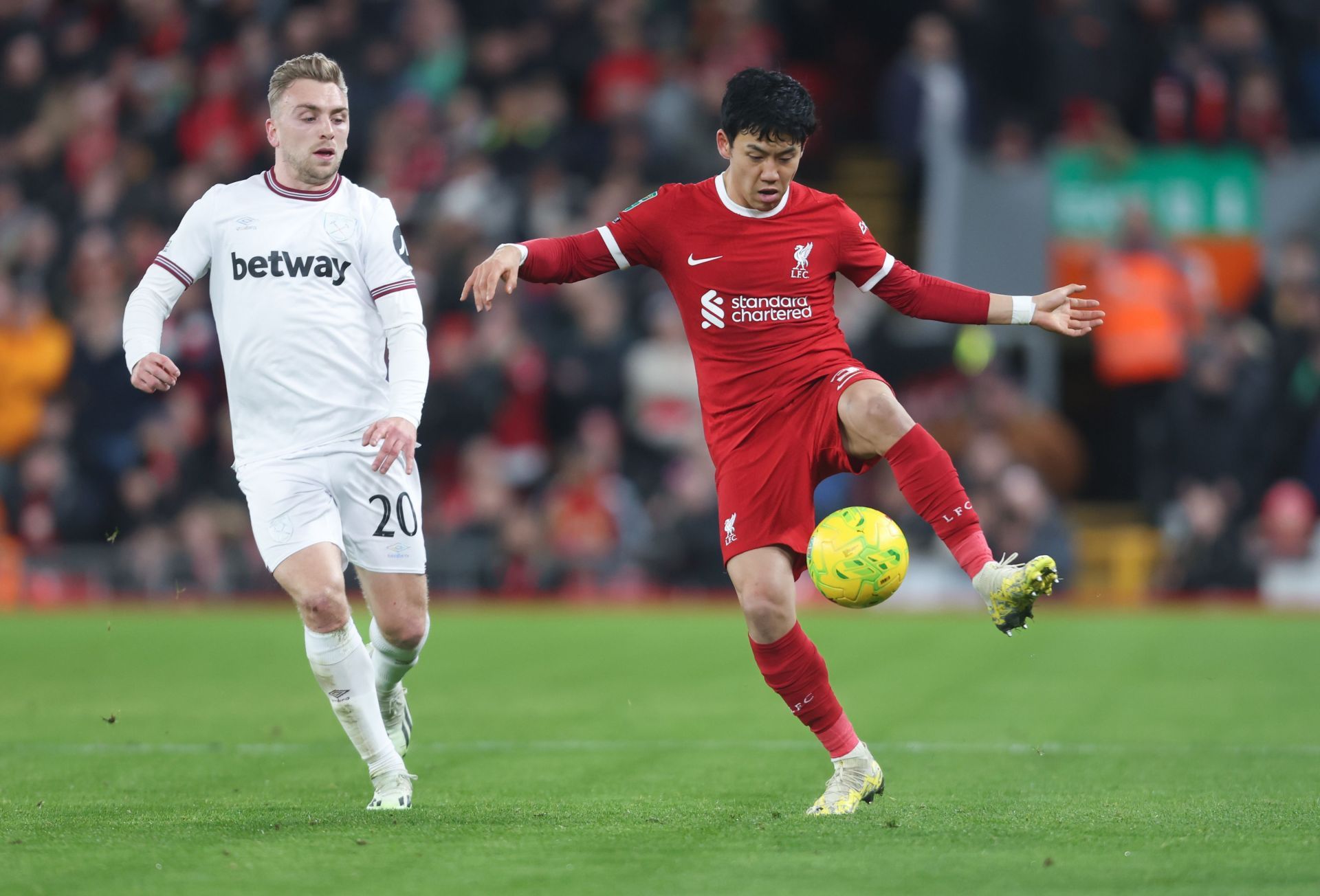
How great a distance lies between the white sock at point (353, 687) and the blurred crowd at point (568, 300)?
1025 cm

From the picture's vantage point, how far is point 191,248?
707cm

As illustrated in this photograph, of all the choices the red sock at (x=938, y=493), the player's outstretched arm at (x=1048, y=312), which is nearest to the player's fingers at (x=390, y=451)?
the red sock at (x=938, y=493)

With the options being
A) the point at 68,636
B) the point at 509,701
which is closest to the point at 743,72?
the point at 509,701

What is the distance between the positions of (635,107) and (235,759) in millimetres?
12689

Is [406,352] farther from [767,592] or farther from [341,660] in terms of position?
[767,592]

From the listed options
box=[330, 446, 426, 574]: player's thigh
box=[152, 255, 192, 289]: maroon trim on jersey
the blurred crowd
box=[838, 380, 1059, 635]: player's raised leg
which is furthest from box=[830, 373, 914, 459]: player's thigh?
the blurred crowd

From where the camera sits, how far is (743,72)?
7.01 metres

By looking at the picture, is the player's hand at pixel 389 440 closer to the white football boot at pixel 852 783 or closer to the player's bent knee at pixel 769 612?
the player's bent knee at pixel 769 612

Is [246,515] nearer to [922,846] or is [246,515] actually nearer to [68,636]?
[68,636]

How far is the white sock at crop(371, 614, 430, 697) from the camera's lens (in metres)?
7.50

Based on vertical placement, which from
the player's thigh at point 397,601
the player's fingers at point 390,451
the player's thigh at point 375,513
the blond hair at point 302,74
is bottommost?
the player's thigh at point 397,601

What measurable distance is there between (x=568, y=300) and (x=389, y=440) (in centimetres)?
1183

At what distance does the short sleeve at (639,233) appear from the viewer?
23.1 feet

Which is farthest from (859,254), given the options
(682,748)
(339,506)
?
(682,748)
